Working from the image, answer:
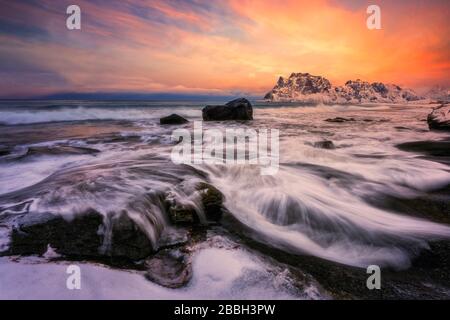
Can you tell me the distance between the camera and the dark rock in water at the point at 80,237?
96.6 inches

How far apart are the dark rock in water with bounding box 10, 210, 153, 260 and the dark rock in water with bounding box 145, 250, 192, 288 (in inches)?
5.3

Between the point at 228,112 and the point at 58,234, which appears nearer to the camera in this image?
the point at 58,234

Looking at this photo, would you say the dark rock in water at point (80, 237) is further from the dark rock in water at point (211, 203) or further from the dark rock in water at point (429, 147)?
the dark rock in water at point (429, 147)

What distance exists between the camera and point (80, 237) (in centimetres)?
263

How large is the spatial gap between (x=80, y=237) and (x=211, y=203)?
58.1 inches

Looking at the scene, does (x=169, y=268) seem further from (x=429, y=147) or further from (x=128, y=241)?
(x=429, y=147)

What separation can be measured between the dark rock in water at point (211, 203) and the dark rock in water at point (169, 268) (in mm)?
839

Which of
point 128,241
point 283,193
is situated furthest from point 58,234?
point 283,193

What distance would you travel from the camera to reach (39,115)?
21328 mm

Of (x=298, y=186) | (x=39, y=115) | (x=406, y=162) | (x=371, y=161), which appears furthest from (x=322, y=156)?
(x=39, y=115)

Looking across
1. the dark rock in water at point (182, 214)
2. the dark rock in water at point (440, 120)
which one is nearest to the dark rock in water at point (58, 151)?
the dark rock in water at point (182, 214)

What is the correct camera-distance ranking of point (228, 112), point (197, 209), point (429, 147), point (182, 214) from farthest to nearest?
point (228, 112), point (429, 147), point (197, 209), point (182, 214)

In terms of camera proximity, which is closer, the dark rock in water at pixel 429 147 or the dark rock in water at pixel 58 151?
the dark rock in water at pixel 58 151

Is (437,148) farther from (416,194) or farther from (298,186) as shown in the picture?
(298,186)
